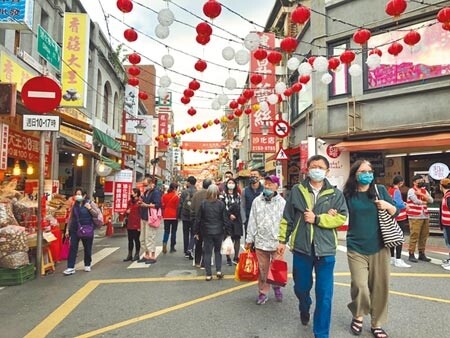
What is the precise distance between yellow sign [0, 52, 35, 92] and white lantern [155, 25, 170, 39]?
4280mm

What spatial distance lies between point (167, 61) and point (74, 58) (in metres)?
5.95

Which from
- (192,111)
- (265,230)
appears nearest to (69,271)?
(265,230)

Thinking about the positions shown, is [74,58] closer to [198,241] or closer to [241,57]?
[241,57]

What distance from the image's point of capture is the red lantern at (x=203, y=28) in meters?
8.18

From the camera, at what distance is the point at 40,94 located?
721 cm

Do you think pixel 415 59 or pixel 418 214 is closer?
pixel 418 214

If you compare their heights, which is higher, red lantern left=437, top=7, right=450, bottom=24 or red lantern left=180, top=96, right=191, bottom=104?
red lantern left=437, top=7, right=450, bottom=24

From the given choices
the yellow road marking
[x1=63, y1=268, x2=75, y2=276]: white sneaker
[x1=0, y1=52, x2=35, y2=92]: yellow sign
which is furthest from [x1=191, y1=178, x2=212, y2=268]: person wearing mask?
[x1=0, y1=52, x2=35, y2=92]: yellow sign

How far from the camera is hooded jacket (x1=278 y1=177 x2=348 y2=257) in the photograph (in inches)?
153

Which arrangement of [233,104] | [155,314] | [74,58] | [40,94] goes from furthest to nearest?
1. [233,104]
2. [74,58]
3. [40,94]
4. [155,314]

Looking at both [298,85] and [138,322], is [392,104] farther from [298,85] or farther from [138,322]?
[138,322]

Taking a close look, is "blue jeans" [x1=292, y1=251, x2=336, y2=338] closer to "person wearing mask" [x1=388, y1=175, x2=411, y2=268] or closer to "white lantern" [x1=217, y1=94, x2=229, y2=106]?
"person wearing mask" [x1=388, y1=175, x2=411, y2=268]

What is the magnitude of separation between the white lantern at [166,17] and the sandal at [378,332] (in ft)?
23.4

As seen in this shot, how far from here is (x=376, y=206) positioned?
409cm
